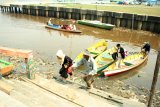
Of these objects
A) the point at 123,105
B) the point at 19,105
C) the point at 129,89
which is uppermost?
the point at 19,105

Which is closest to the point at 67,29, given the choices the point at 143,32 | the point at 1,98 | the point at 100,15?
the point at 100,15

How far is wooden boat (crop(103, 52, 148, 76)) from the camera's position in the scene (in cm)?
1270

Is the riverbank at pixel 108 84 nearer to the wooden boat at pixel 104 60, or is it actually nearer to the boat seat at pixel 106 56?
the wooden boat at pixel 104 60

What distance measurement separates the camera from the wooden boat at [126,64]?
12.7 metres

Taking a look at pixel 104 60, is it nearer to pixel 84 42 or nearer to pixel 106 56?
pixel 106 56

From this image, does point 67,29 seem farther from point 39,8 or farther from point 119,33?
point 39,8

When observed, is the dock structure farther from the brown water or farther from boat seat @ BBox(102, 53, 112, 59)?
boat seat @ BBox(102, 53, 112, 59)

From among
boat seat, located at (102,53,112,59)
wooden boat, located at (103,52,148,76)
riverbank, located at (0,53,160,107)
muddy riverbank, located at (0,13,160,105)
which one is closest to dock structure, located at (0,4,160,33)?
muddy riverbank, located at (0,13,160,105)

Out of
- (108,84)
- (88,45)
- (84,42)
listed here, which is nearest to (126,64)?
(108,84)

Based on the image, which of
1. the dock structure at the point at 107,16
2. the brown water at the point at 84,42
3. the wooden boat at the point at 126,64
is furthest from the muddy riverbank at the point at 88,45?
the dock structure at the point at 107,16

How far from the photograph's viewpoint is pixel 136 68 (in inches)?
575

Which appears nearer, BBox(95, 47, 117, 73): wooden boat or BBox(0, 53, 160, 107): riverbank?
BBox(0, 53, 160, 107): riverbank

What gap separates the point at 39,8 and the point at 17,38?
62.6 feet

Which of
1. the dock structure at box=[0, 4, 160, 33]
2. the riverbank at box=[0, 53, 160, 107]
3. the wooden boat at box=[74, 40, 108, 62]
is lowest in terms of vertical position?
the riverbank at box=[0, 53, 160, 107]
